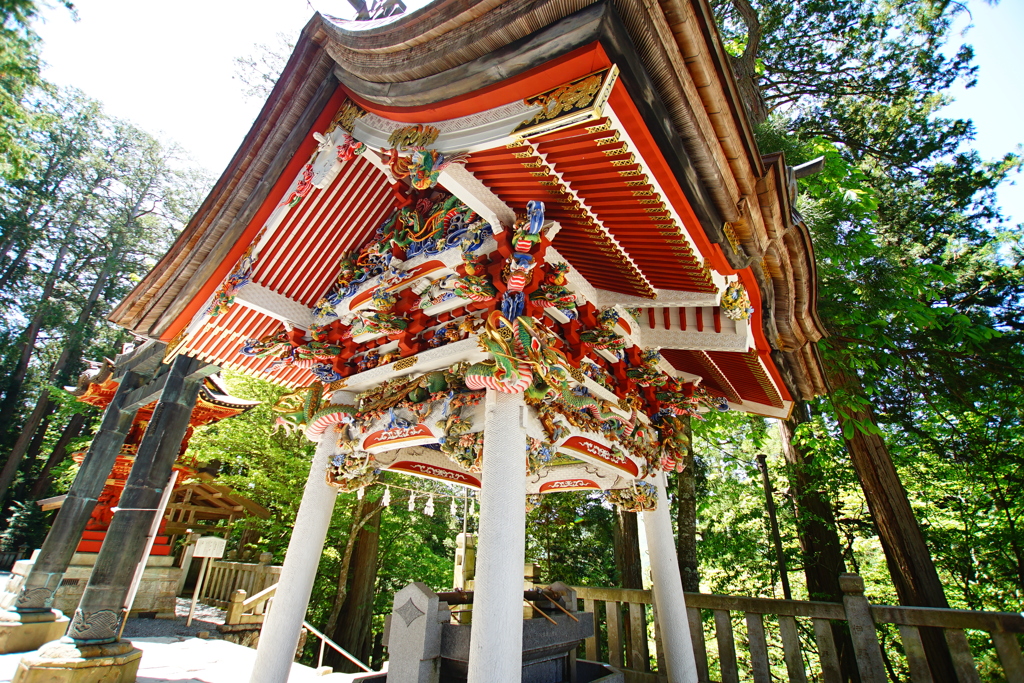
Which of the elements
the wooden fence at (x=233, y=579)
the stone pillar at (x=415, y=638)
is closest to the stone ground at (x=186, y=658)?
the wooden fence at (x=233, y=579)

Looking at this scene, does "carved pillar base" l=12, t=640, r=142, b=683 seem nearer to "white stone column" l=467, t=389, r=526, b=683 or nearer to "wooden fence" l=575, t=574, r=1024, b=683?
"white stone column" l=467, t=389, r=526, b=683

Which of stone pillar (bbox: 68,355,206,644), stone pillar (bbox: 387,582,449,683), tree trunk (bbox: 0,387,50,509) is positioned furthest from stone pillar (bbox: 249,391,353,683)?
tree trunk (bbox: 0,387,50,509)

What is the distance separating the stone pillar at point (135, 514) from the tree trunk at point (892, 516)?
28.3 ft

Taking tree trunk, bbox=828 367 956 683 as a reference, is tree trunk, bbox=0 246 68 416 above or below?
above

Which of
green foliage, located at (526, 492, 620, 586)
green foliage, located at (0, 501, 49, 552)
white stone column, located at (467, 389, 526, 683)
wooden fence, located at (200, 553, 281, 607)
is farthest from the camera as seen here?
green foliage, located at (0, 501, 49, 552)

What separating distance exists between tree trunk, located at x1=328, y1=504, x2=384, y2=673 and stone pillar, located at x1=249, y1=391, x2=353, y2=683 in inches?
344

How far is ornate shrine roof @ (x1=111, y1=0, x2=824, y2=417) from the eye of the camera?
7.82ft

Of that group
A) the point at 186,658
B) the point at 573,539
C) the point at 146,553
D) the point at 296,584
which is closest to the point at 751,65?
the point at 296,584

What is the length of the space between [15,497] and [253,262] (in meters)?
26.4

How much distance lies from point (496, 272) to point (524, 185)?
687 mm

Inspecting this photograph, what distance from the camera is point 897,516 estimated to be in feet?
23.4

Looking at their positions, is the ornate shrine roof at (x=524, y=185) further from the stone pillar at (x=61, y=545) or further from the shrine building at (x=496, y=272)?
the stone pillar at (x=61, y=545)

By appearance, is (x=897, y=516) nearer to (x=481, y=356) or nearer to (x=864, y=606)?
(x=864, y=606)

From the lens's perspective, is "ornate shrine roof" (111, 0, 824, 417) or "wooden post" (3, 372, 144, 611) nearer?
"ornate shrine roof" (111, 0, 824, 417)
